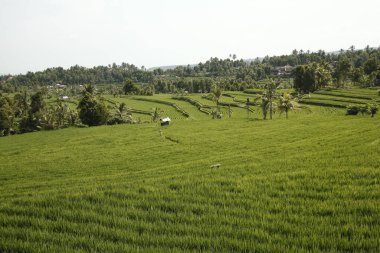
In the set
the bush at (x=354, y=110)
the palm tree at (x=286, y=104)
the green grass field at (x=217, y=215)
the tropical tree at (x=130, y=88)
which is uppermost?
the tropical tree at (x=130, y=88)

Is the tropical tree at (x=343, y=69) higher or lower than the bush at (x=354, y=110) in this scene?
higher

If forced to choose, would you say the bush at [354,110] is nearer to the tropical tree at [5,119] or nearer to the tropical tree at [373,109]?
the tropical tree at [373,109]

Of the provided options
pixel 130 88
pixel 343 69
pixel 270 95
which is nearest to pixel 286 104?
pixel 270 95

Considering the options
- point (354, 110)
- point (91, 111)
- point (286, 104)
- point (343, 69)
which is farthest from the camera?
point (343, 69)

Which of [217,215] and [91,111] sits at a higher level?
[217,215]

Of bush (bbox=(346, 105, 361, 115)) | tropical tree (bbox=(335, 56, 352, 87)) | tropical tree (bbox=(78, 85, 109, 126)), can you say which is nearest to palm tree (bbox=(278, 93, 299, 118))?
bush (bbox=(346, 105, 361, 115))

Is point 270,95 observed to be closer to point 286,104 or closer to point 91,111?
point 286,104

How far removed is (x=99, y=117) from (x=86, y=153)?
4380cm

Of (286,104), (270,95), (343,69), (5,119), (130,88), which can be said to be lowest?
(5,119)

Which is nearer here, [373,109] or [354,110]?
[373,109]

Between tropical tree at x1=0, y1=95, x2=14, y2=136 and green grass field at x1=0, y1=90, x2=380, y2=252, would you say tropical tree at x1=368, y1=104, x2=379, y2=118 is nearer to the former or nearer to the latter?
green grass field at x1=0, y1=90, x2=380, y2=252

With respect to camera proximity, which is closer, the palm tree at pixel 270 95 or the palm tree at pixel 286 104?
the palm tree at pixel 286 104

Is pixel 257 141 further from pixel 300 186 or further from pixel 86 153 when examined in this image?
pixel 300 186

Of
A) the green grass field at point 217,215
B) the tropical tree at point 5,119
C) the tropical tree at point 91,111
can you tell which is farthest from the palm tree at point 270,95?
the tropical tree at point 5,119
